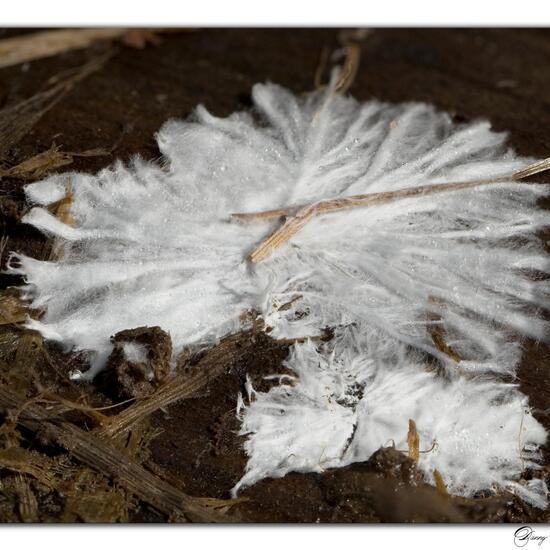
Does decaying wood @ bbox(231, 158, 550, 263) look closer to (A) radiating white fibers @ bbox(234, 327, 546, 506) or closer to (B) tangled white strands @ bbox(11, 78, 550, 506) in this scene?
(B) tangled white strands @ bbox(11, 78, 550, 506)

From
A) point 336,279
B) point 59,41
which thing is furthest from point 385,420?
point 59,41

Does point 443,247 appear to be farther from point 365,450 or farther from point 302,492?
point 302,492

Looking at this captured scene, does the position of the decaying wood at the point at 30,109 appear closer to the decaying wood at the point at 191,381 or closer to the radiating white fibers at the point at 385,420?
the decaying wood at the point at 191,381

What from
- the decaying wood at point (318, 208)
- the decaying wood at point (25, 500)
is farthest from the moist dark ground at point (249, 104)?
the decaying wood at point (318, 208)

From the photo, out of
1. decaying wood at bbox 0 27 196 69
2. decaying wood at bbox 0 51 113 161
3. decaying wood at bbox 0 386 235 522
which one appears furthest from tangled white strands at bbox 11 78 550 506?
decaying wood at bbox 0 27 196 69

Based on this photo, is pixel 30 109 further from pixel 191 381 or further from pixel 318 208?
pixel 191 381
